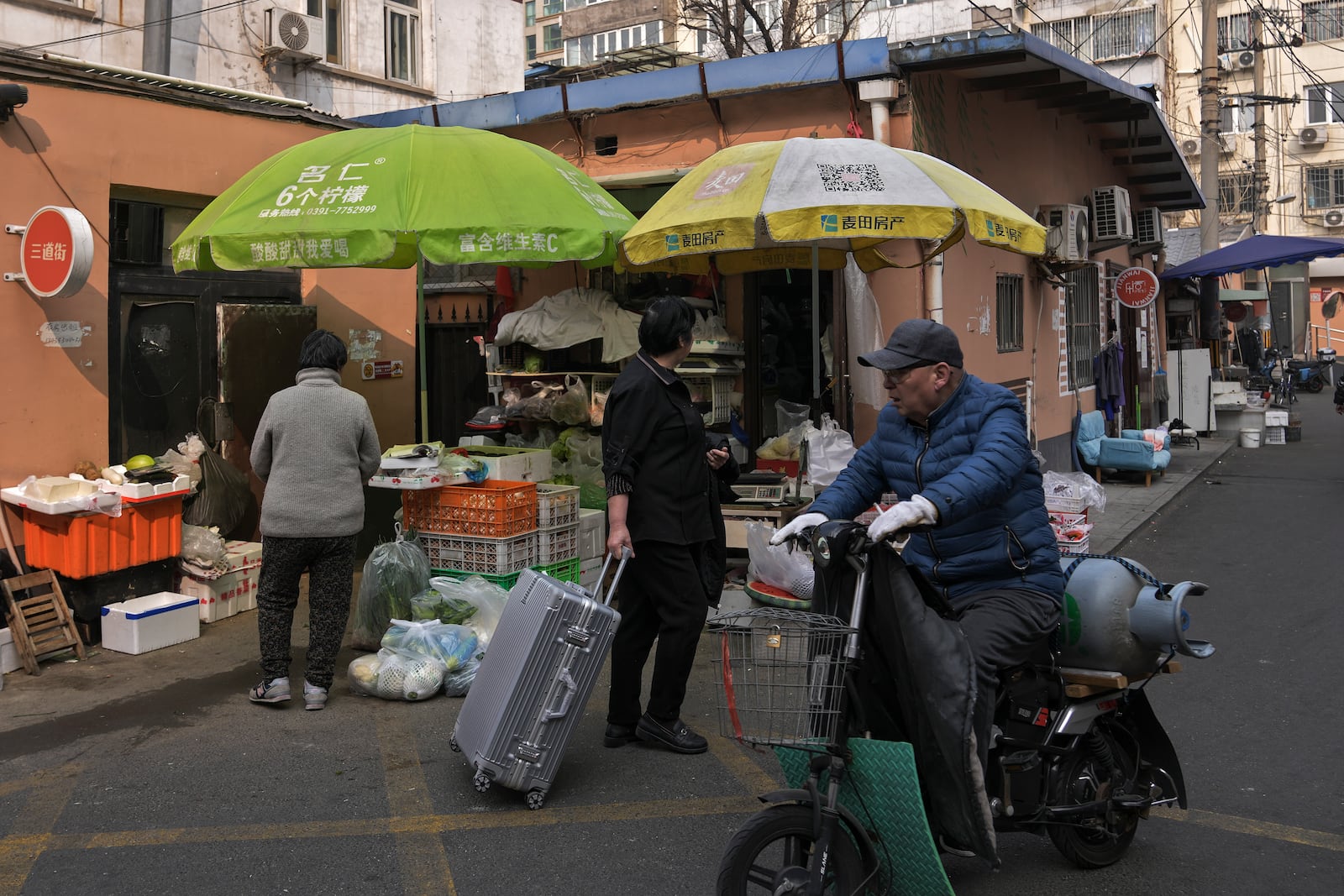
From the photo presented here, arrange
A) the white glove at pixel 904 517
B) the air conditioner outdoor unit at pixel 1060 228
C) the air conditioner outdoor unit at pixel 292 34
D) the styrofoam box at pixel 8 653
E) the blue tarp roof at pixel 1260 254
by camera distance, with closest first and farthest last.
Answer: the white glove at pixel 904 517, the styrofoam box at pixel 8 653, the air conditioner outdoor unit at pixel 1060 228, the blue tarp roof at pixel 1260 254, the air conditioner outdoor unit at pixel 292 34

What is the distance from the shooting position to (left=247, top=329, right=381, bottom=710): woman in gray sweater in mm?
5223

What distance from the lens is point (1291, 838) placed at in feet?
12.9

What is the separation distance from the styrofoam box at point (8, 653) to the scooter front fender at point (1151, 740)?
550 cm

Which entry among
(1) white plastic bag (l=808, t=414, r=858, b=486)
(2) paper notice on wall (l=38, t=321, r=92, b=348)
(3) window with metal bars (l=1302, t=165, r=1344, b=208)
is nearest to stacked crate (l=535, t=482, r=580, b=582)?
(1) white plastic bag (l=808, t=414, r=858, b=486)

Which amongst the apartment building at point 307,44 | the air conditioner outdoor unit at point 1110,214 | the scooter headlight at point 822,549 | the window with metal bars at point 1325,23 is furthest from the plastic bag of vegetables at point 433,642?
the window with metal bars at point 1325,23

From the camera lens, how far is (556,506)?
270 inches

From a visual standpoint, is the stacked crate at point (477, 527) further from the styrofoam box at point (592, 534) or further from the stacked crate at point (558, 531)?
the styrofoam box at point (592, 534)

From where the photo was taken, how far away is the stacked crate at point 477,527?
645 cm

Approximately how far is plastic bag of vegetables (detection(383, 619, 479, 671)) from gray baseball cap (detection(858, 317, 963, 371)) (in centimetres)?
310

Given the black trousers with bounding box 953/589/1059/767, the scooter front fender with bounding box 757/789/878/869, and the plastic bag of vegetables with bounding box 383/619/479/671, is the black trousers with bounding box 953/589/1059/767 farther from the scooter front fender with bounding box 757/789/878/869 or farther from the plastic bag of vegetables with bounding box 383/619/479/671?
the plastic bag of vegetables with bounding box 383/619/479/671

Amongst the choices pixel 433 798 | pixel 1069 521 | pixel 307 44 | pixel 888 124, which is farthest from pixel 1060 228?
pixel 307 44

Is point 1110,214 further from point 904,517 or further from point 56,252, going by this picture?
point 904,517

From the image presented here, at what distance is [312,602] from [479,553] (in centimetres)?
129

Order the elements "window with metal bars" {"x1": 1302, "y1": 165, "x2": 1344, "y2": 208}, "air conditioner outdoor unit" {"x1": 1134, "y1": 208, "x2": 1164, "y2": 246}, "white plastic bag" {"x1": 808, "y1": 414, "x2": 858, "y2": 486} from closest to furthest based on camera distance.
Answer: "white plastic bag" {"x1": 808, "y1": 414, "x2": 858, "y2": 486} < "air conditioner outdoor unit" {"x1": 1134, "y1": 208, "x2": 1164, "y2": 246} < "window with metal bars" {"x1": 1302, "y1": 165, "x2": 1344, "y2": 208}
